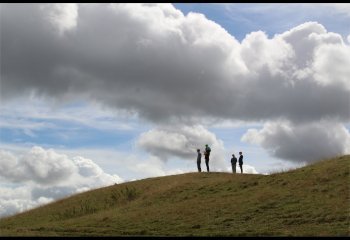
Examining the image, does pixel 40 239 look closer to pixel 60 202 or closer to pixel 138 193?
pixel 138 193

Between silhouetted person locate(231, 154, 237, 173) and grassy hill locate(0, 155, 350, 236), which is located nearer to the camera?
grassy hill locate(0, 155, 350, 236)

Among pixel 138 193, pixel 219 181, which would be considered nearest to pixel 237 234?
pixel 219 181

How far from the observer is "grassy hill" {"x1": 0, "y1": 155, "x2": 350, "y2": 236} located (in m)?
30.9

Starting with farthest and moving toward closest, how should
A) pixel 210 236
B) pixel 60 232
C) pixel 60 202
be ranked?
pixel 60 202, pixel 60 232, pixel 210 236

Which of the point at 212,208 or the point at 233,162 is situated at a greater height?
the point at 233,162

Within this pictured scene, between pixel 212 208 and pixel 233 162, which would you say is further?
pixel 233 162

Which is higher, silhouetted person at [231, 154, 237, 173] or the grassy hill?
silhouetted person at [231, 154, 237, 173]

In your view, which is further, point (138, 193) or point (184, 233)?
point (138, 193)

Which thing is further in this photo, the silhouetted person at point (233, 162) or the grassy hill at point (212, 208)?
the silhouetted person at point (233, 162)

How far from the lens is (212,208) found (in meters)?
37.0

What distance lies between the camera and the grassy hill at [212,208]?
30.9 metres

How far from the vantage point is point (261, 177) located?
45.4m

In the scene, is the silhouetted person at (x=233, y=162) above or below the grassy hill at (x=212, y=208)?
above

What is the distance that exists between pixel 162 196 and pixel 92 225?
31.9 ft
